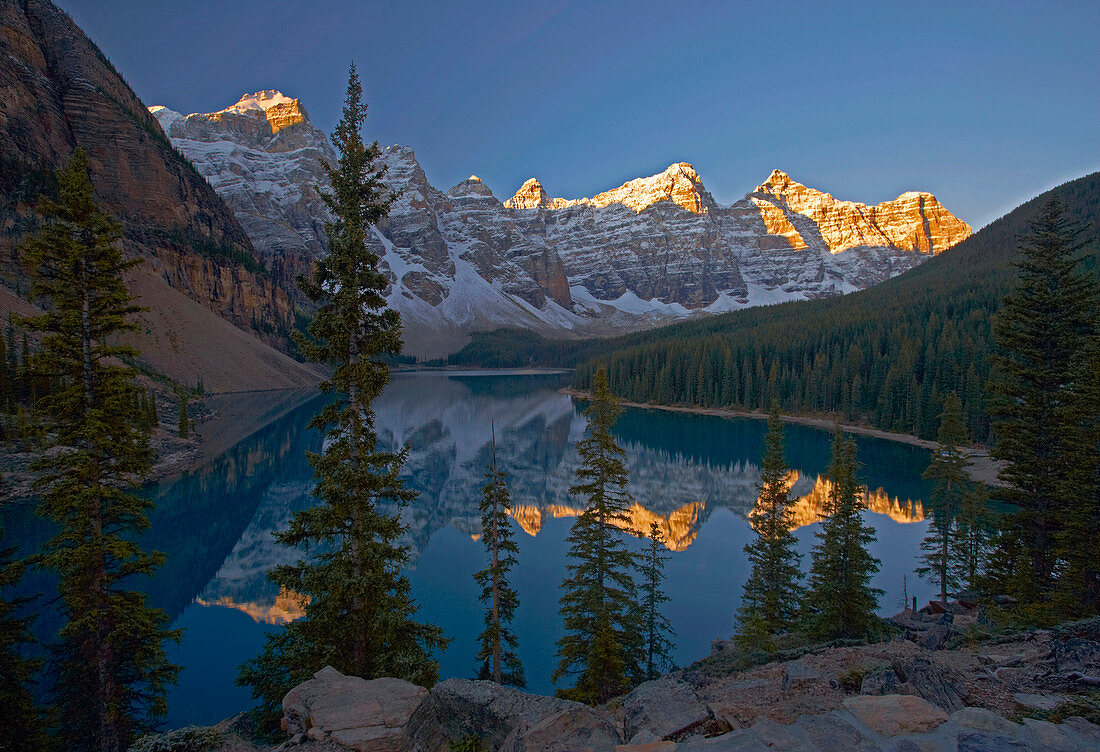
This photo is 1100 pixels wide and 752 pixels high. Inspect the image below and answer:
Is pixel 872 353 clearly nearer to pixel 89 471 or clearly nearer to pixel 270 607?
pixel 270 607

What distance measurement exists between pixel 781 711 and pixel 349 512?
25.3 feet

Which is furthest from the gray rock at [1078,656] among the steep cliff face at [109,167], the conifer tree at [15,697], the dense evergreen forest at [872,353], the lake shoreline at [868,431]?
the steep cliff face at [109,167]

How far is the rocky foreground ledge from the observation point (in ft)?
16.1

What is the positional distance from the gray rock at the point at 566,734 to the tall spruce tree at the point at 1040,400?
43.4 feet

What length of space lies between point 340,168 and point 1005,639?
585 inches

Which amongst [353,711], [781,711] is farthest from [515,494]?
[781,711]

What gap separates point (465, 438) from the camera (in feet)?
211

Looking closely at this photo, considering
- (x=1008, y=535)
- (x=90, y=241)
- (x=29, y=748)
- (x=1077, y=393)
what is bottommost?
(x=29, y=748)

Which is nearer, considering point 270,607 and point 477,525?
point 270,607

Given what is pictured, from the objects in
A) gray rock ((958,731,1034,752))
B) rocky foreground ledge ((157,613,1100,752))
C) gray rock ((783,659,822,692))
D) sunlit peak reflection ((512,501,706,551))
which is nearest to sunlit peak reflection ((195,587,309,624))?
sunlit peak reflection ((512,501,706,551))

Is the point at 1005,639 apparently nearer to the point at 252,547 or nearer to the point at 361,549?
the point at 361,549

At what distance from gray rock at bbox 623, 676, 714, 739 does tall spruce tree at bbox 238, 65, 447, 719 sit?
468 centimetres

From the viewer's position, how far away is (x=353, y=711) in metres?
7.14

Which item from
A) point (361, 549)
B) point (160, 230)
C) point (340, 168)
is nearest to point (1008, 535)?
point (361, 549)
